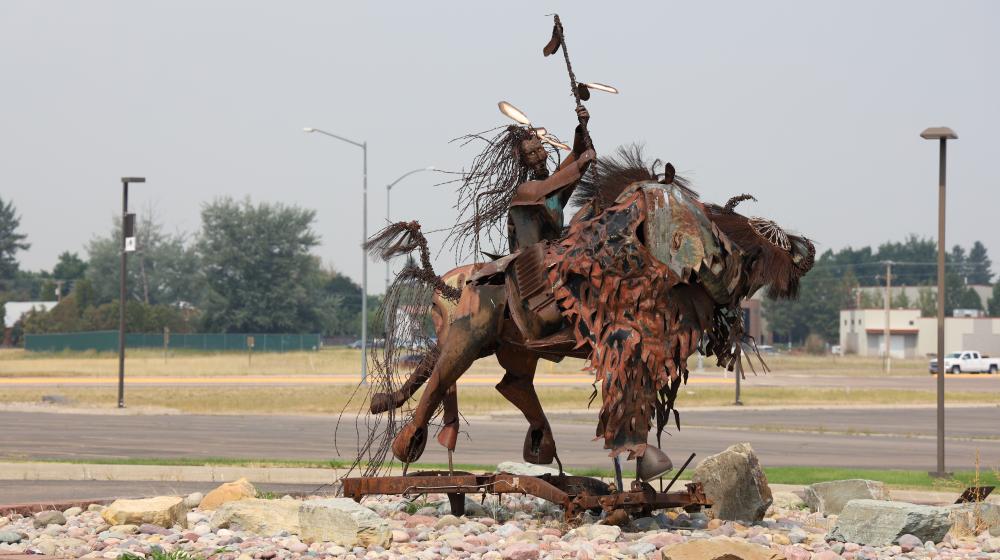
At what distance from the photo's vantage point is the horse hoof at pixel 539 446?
11.0 meters

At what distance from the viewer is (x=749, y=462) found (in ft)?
35.7

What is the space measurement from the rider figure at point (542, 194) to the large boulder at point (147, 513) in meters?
3.36

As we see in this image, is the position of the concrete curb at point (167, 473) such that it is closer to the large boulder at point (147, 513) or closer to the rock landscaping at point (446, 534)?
the rock landscaping at point (446, 534)

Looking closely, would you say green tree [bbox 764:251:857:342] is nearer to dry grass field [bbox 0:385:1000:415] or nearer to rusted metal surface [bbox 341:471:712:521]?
dry grass field [bbox 0:385:1000:415]

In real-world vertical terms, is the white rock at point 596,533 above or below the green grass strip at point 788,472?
above

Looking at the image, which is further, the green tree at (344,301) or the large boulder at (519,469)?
the green tree at (344,301)

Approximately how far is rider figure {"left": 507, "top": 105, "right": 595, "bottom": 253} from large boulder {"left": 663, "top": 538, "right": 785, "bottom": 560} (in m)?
3.08

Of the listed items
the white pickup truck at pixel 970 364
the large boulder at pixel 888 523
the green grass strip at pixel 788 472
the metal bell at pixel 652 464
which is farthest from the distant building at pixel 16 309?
the large boulder at pixel 888 523

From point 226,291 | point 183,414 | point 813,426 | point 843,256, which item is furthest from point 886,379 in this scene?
point 843,256

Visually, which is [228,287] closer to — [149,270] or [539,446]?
[149,270]

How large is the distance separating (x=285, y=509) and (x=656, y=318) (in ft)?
10.7

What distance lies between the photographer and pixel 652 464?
937cm

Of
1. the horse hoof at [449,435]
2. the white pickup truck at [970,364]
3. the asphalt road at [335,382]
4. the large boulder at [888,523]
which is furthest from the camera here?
the white pickup truck at [970,364]

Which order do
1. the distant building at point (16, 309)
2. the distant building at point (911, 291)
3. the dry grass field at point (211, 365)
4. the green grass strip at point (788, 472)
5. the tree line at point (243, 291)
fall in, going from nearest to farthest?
the green grass strip at point (788, 472) → the dry grass field at point (211, 365) → the tree line at point (243, 291) → the distant building at point (16, 309) → the distant building at point (911, 291)
